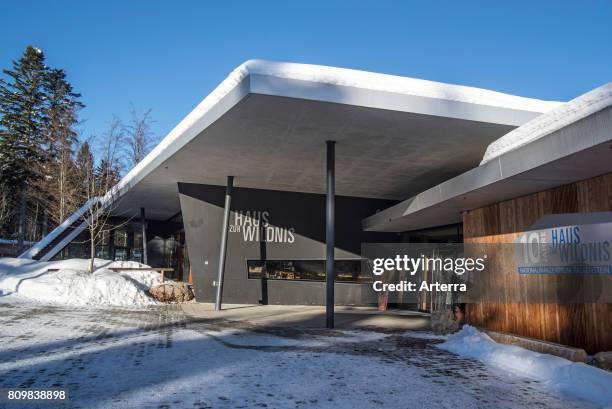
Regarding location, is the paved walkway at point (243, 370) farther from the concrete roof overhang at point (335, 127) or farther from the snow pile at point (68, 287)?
the concrete roof overhang at point (335, 127)

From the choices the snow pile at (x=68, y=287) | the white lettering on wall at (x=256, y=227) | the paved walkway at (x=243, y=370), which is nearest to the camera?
the paved walkway at (x=243, y=370)

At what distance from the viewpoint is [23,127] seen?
121 ft

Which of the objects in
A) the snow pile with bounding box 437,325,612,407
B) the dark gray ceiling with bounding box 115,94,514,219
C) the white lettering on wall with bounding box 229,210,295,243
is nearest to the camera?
the snow pile with bounding box 437,325,612,407

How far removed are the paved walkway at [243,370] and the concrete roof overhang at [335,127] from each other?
4.74 meters

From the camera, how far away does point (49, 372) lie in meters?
5.93

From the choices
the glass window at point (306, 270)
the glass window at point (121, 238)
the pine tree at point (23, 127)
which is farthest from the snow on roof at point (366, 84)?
the pine tree at point (23, 127)

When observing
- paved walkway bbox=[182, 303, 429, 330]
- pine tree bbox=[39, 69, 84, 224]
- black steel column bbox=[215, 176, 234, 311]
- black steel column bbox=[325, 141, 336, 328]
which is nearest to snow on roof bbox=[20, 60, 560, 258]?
black steel column bbox=[325, 141, 336, 328]

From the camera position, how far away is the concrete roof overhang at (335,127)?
28.2 feet

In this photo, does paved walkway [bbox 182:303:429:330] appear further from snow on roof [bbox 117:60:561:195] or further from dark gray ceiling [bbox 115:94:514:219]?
snow on roof [bbox 117:60:561:195]

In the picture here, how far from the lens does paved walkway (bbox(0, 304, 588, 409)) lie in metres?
5.17

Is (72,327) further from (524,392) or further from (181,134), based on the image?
(524,392)

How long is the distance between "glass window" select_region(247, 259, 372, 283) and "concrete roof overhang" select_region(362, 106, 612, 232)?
7.15m

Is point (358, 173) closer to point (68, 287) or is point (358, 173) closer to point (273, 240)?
point (273, 240)

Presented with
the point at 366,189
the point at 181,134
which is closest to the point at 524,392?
the point at 181,134
